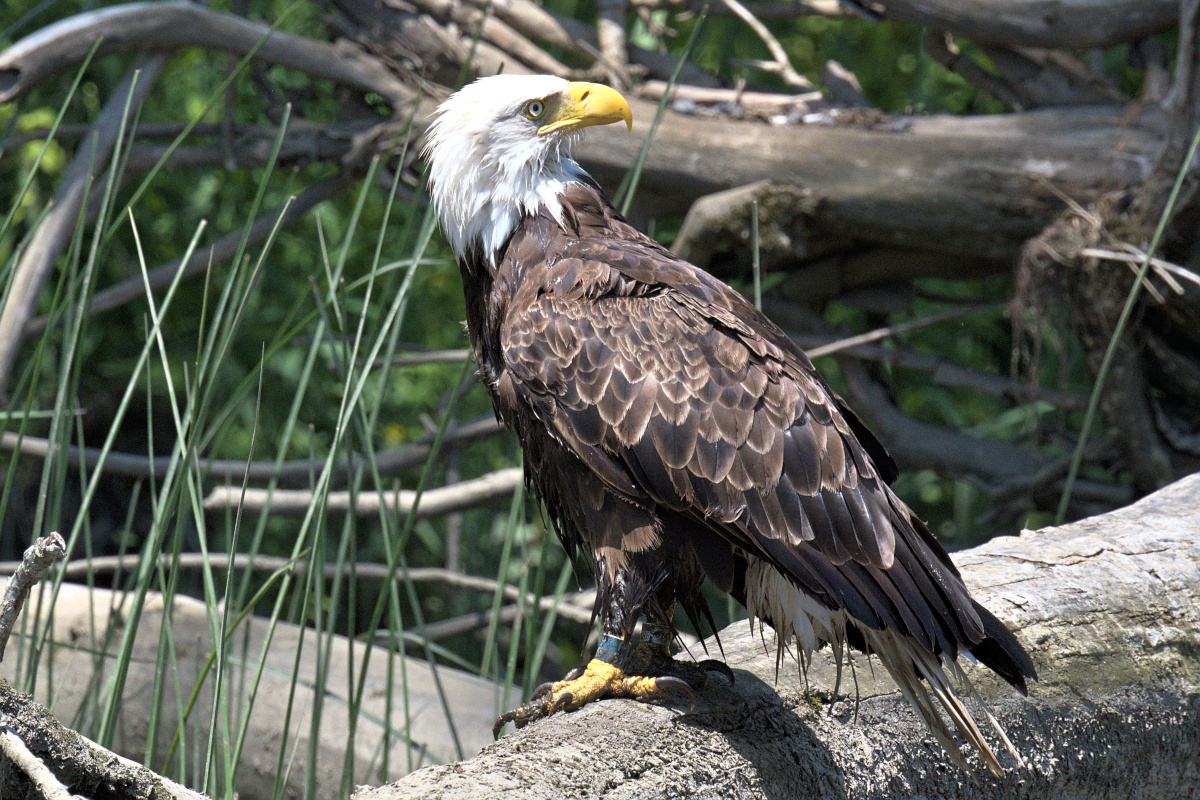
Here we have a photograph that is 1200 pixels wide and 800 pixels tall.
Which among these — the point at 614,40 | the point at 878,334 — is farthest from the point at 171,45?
the point at 878,334

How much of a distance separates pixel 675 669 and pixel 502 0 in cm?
266

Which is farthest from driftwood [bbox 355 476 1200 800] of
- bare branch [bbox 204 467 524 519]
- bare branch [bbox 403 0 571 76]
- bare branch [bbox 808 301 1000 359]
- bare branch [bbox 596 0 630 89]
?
bare branch [bbox 403 0 571 76]

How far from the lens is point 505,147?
234 centimetres

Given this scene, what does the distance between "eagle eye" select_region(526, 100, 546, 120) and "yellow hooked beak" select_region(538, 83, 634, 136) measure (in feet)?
0.08

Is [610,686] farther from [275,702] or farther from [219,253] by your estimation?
[219,253]

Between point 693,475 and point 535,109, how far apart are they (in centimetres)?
88

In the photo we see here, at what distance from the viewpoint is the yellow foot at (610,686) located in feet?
6.15

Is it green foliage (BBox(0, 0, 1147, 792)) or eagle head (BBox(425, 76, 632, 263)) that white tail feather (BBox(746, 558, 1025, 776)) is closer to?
eagle head (BBox(425, 76, 632, 263))

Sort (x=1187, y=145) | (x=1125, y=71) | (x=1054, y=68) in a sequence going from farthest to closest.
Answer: (x=1125, y=71) → (x=1054, y=68) → (x=1187, y=145)

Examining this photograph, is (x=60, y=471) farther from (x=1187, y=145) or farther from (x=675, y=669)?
(x=1187, y=145)

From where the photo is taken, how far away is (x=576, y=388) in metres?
2.01

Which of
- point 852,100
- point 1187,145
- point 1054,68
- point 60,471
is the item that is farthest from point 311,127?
point 1187,145

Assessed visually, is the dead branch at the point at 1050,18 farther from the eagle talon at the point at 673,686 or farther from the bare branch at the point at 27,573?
the bare branch at the point at 27,573

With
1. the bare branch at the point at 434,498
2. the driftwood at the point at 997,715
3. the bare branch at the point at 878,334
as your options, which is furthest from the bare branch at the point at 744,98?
the driftwood at the point at 997,715
